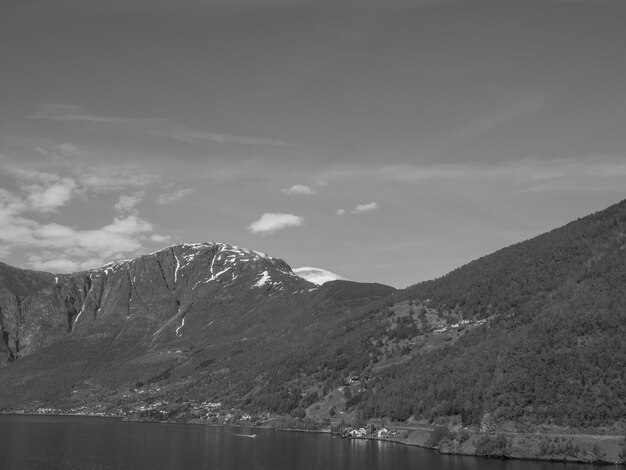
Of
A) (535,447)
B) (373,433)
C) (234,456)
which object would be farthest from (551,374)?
(234,456)

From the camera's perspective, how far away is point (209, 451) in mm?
167375

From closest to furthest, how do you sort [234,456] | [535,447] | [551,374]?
[535,447] < [234,456] < [551,374]

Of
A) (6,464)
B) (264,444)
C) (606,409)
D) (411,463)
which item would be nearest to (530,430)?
(606,409)

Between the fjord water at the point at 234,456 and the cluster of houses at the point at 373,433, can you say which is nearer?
the fjord water at the point at 234,456

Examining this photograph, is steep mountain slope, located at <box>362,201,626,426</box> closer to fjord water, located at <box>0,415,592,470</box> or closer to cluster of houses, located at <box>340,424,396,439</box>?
cluster of houses, located at <box>340,424,396,439</box>

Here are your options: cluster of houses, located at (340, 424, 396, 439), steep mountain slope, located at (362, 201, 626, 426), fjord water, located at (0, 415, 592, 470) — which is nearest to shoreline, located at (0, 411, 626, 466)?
fjord water, located at (0, 415, 592, 470)

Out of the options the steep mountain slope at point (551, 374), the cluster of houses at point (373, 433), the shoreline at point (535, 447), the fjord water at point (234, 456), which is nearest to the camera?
the fjord water at point (234, 456)

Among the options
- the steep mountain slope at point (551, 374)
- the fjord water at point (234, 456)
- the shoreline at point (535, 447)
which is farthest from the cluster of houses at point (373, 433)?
the shoreline at point (535, 447)

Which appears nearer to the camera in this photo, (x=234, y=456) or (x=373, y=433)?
(x=234, y=456)

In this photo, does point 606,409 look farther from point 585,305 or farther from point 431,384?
point 431,384

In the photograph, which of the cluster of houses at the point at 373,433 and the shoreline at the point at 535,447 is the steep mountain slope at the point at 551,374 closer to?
the shoreline at the point at 535,447

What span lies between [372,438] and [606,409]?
236ft

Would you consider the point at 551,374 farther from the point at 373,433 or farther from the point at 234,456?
the point at 234,456

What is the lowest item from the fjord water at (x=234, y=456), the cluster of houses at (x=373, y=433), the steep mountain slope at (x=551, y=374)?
the fjord water at (x=234, y=456)
